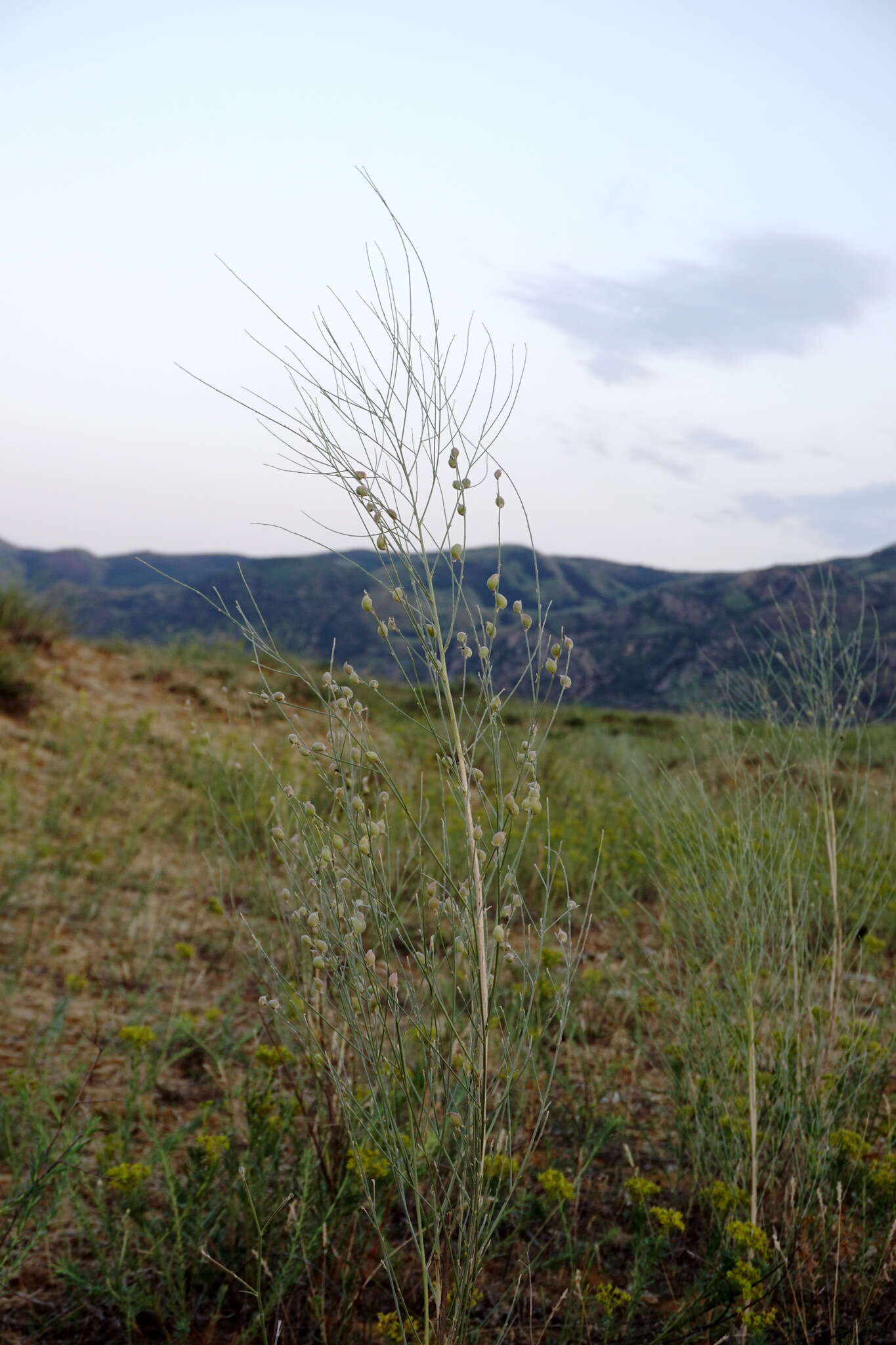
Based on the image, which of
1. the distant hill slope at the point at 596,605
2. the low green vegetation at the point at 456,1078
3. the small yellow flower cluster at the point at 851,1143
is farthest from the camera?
the distant hill slope at the point at 596,605

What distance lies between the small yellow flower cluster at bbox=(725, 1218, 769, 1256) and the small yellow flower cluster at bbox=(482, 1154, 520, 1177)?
0.45 m

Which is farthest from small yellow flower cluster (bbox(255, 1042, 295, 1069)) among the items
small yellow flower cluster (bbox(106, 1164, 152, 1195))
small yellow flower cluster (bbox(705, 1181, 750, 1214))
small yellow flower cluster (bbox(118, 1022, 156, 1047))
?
small yellow flower cluster (bbox(705, 1181, 750, 1214))

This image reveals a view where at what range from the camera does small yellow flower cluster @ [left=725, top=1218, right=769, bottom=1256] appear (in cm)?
174

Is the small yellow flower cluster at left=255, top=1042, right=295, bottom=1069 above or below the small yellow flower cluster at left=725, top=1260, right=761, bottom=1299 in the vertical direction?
above

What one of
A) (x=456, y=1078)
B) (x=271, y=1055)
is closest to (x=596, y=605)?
(x=271, y=1055)

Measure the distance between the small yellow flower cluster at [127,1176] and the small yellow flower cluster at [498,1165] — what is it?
740 millimetres

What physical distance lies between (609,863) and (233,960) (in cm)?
217

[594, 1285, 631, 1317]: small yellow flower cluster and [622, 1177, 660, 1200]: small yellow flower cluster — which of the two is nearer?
[594, 1285, 631, 1317]: small yellow flower cluster

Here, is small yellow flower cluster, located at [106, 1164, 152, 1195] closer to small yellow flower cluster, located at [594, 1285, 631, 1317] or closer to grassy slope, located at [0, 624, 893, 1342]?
grassy slope, located at [0, 624, 893, 1342]

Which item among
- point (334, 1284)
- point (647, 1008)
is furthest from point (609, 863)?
point (334, 1284)

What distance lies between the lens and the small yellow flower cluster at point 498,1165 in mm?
1419

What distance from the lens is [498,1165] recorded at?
6.58 ft

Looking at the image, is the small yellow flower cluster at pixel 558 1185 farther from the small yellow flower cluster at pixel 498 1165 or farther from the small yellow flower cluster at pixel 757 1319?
the small yellow flower cluster at pixel 757 1319

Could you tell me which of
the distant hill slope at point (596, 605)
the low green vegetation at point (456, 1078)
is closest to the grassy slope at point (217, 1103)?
the low green vegetation at point (456, 1078)
